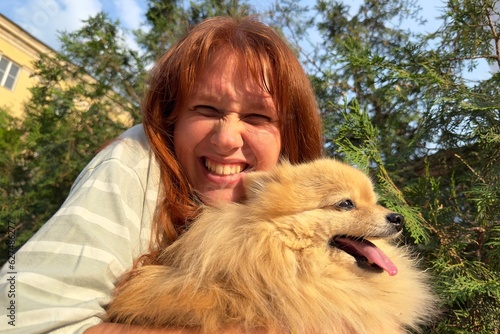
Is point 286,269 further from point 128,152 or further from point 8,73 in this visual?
point 8,73

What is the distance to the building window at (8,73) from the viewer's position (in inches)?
552

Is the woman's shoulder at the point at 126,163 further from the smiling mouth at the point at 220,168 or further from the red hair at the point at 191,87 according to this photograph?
→ the smiling mouth at the point at 220,168

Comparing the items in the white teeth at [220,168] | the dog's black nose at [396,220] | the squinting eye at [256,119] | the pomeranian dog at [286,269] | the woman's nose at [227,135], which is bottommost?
the pomeranian dog at [286,269]

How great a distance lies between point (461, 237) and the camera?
7.39ft

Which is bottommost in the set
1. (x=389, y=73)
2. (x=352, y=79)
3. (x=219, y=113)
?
(x=219, y=113)

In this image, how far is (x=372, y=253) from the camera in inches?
66.2

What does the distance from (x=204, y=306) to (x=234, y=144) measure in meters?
0.70

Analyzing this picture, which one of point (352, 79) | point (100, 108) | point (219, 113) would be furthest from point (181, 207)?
point (100, 108)

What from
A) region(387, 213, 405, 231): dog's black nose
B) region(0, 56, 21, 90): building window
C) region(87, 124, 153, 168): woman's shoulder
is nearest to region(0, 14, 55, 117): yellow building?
region(0, 56, 21, 90): building window

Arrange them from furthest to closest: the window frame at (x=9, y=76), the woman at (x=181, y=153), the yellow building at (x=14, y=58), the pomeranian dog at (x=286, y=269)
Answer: the window frame at (x=9, y=76) → the yellow building at (x=14, y=58) → the pomeranian dog at (x=286, y=269) → the woman at (x=181, y=153)

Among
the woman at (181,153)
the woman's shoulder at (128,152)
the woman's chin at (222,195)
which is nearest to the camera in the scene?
the woman at (181,153)

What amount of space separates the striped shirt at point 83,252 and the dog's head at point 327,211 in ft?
1.53

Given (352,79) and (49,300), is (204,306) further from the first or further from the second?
(352,79)

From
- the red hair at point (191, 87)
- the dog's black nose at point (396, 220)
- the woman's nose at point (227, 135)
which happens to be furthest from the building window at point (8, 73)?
the dog's black nose at point (396, 220)
